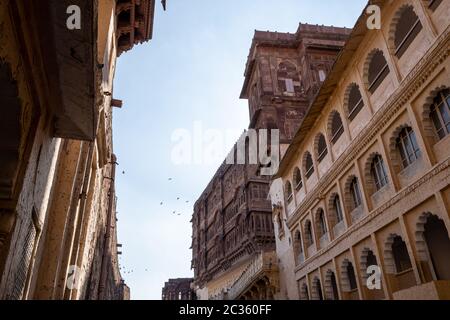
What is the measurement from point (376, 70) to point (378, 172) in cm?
426

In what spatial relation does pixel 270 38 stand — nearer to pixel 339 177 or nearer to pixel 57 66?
pixel 339 177

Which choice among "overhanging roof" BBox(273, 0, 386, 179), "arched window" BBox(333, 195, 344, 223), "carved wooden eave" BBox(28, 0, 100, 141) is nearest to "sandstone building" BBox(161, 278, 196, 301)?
"overhanging roof" BBox(273, 0, 386, 179)

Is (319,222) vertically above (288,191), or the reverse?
(288,191)

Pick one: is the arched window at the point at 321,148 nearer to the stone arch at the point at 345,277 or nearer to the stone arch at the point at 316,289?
the stone arch at the point at 345,277

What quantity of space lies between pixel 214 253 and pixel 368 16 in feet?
99.6

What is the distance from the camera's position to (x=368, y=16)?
11555mm

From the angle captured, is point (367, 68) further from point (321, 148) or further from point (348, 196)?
point (321, 148)

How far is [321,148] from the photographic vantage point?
57.3 feet

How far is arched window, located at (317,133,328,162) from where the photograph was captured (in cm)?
1642

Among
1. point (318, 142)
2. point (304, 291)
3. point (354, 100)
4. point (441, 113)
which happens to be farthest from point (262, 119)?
point (441, 113)

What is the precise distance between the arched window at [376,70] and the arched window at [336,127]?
2.07 metres

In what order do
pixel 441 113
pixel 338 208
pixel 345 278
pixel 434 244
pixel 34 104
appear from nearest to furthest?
pixel 34 104 < pixel 441 113 < pixel 434 244 < pixel 345 278 < pixel 338 208

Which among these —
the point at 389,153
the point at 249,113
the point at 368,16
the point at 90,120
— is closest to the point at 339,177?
the point at 389,153

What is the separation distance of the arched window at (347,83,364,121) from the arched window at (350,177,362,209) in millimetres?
2445
